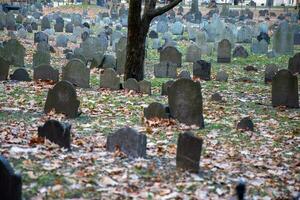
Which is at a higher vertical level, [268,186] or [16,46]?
[16,46]

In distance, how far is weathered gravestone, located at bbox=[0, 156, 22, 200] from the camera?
17.3 ft

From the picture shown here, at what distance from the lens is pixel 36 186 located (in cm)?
599

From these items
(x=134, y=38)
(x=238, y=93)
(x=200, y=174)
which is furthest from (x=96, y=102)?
(x=200, y=174)

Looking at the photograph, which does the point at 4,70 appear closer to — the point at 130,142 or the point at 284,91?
the point at 284,91

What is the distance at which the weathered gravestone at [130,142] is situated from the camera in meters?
7.33

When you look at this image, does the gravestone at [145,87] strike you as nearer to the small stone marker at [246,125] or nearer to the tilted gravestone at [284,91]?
the tilted gravestone at [284,91]

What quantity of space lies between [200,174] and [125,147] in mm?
1120

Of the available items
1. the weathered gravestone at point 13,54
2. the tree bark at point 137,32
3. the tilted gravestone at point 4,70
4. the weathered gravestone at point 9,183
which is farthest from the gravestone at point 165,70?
the weathered gravestone at point 9,183

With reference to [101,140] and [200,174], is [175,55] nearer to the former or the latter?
[101,140]

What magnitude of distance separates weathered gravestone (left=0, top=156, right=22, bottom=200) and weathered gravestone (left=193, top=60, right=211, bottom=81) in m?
11.1

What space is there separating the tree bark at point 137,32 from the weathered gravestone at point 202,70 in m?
2.30

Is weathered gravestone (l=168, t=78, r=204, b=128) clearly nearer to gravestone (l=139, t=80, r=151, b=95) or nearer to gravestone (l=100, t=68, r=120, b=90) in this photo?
gravestone (l=139, t=80, r=151, b=95)

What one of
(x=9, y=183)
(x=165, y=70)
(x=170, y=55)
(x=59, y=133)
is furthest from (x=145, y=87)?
(x=9, y=183)

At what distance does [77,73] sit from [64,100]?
11.5 ft
